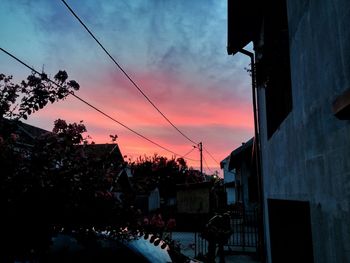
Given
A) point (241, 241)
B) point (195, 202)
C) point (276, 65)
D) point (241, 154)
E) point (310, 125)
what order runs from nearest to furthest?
1. point (310, 125)
2. point (276, 65)
3. point (241, 241)
4. point (241, 154)
5. point (195, 202)

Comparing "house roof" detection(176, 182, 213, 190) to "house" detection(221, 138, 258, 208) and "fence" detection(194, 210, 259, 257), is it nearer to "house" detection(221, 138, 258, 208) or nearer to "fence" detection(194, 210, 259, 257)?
"house" detection(221, 138, 258, 208)

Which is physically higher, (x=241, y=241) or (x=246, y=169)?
(x=246, y=169)

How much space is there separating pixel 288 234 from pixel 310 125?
157 inches

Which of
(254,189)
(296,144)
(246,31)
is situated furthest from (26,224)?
(254,189)

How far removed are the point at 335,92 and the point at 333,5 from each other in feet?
2.25

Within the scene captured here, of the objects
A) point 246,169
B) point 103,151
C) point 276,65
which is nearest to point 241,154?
point 246,169

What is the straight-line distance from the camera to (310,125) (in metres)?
3.78

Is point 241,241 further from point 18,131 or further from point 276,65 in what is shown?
point 18,131

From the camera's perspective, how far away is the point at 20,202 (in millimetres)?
3529

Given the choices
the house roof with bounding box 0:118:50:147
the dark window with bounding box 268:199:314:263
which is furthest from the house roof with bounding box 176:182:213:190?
the house roof with bounding box 0:118:50:147

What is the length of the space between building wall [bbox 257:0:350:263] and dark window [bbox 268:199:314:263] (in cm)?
156

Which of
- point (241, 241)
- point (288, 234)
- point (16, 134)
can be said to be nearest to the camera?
point (16, 134)

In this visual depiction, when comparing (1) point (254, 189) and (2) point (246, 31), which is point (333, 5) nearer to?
(2) point (246, 31)

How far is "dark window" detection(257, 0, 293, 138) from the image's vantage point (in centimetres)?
530
